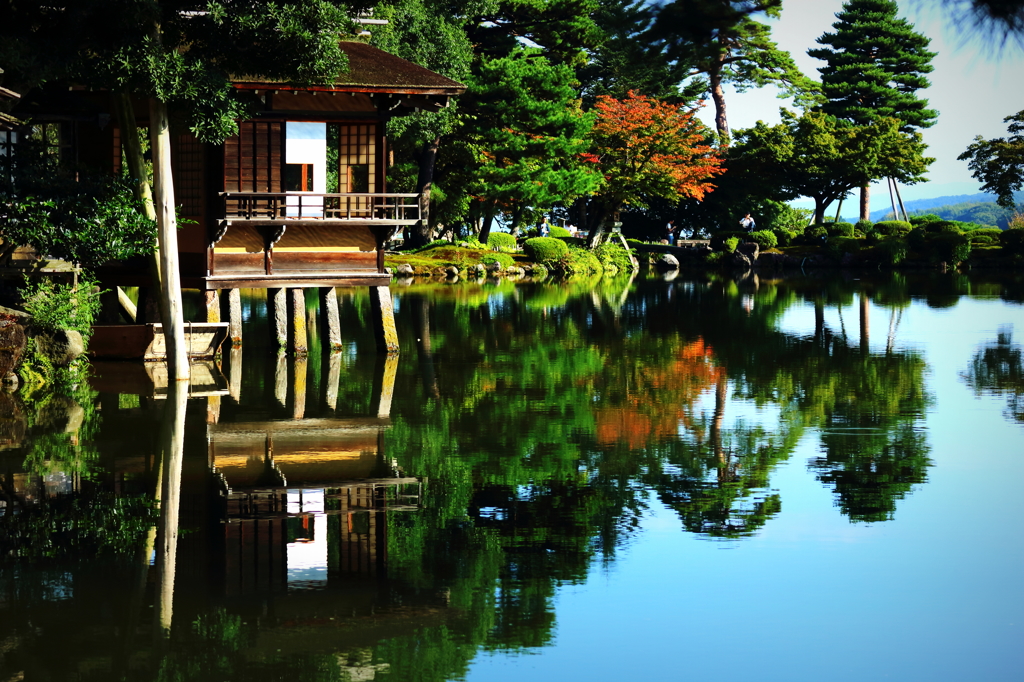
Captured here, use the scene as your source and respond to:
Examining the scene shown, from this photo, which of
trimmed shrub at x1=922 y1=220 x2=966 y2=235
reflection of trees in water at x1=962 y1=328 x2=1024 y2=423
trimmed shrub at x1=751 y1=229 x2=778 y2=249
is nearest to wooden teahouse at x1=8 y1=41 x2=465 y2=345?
reflection of trees in water at x1=962 y1=328 x2=1024 y2=423

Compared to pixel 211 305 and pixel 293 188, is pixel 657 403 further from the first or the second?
pixel 211 305

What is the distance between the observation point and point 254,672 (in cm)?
686

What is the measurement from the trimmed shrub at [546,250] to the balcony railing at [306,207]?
31.9 metres

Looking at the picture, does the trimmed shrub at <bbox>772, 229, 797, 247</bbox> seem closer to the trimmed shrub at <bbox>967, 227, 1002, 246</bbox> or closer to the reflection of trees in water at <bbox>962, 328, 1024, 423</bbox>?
the trimmed shrub at <bbox>967, 227, 1002, 246</bbox>

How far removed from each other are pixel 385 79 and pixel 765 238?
142 feet

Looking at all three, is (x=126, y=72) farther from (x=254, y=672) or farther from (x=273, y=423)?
(x=254, y=672)

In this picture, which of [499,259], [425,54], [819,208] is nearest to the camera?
[425,54]

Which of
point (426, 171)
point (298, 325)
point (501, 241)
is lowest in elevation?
Answer: point (298, 325)

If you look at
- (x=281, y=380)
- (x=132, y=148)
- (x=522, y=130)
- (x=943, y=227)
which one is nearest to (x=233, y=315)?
(x=281, y=380)

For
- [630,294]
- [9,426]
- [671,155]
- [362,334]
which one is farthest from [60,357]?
[671,155]

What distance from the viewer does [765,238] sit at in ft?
201

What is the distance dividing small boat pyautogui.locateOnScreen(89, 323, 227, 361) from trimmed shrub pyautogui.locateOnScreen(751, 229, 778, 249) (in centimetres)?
4516

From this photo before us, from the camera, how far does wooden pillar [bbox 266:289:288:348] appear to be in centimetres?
2275

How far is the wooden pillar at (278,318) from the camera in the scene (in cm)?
2275
